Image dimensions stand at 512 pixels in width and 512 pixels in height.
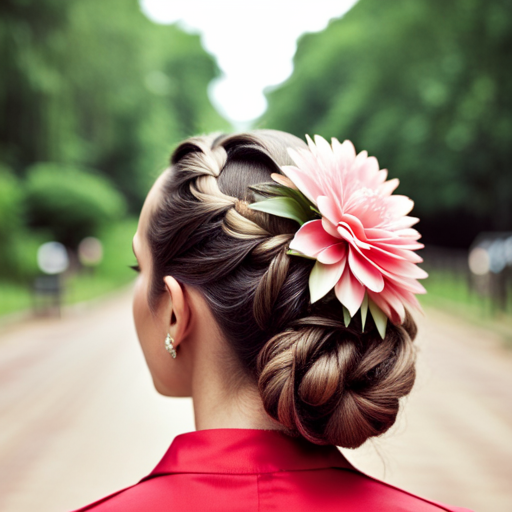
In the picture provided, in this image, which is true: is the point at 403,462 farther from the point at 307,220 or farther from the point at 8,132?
the point at 8,132

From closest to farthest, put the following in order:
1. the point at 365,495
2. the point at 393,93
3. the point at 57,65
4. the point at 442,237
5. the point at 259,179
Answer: the point at 365,495 → the point at 259,179 → the point at 57,65 → the point at 393,93 → the point at 442,237

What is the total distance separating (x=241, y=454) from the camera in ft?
4.21

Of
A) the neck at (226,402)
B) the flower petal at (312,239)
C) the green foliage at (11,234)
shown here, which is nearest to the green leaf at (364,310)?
the flower petal at (312,239)

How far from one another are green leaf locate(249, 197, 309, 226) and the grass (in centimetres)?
1411

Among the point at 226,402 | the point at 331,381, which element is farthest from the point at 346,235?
the point at 226,402

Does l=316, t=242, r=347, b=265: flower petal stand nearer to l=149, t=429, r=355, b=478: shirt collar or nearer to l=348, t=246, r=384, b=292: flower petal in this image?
A: l=348, t=246, r=384, b=292: flower petal

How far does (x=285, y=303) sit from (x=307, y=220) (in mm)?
189

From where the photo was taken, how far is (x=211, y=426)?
1.42 m

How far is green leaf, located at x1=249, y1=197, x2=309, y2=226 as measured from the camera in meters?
1.32

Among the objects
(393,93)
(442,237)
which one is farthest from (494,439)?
(442,237)

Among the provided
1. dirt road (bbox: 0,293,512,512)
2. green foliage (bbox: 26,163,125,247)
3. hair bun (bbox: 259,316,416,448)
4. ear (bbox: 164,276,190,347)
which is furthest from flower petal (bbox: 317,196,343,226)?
green foliage (bbox: 26,163,125,247)

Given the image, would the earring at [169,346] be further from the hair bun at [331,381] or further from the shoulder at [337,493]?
the shoulder at [337,493]

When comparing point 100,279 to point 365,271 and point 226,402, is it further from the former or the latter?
point 365,271

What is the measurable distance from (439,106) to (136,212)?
783 inches
